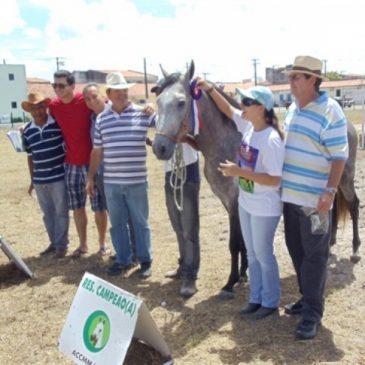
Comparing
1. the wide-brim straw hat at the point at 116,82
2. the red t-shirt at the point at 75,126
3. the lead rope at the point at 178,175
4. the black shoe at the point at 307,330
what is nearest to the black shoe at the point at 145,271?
the lead rope at the point at 178,175

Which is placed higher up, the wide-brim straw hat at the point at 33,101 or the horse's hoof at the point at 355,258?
the wide-brim straw hat at the point at 33,101

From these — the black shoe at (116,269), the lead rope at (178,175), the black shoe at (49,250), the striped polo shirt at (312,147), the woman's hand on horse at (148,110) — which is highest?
the woman's hand on horse at (148,110)

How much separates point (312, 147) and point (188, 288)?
2093 mm

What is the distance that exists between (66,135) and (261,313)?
3.08m

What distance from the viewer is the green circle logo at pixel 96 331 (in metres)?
3.09

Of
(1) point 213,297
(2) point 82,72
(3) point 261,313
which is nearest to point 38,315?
(1) point 213,297

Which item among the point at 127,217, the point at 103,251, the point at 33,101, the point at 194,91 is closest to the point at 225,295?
the point at 127,217

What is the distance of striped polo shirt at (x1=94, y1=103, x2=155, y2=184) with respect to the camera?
498cm

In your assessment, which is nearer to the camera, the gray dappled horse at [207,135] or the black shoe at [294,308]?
the gray dappled horse at [207,135]

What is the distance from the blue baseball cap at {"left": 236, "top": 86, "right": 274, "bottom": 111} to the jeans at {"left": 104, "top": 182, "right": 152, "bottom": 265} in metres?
1.93

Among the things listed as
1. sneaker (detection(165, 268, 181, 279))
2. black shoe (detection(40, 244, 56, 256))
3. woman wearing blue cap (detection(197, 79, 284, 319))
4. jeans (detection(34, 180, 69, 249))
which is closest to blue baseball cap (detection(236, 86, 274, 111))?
woman wearing blue cap (detection(197, 79, 284, 319))

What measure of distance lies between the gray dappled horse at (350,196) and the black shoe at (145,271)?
230 cm

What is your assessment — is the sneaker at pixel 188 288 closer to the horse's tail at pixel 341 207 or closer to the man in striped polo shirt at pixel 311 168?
the man in striped polo shirt at pixel 311 168

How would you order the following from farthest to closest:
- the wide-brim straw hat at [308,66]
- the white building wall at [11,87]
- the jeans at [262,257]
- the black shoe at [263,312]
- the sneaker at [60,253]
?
the white building wall at [11,87], the sneaker at [60,253], the black shoe at [263,312], the jeans at [262,257], the wide-brim straw hat at [308,66]
